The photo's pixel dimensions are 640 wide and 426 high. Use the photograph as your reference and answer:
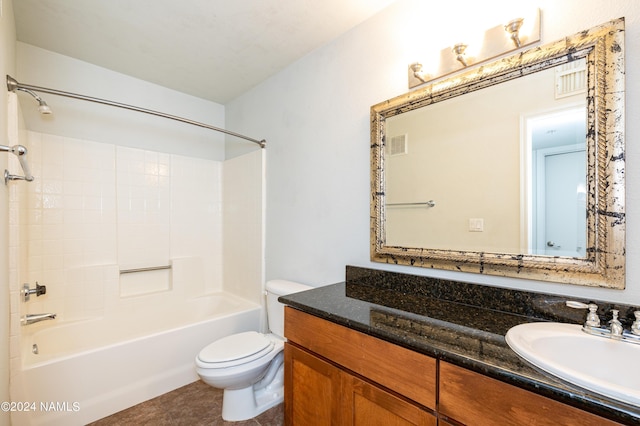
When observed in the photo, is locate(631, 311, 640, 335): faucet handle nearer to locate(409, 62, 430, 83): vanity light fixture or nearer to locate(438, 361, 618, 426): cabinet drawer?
locate(438, 361, 618, 426): cabinet drawer

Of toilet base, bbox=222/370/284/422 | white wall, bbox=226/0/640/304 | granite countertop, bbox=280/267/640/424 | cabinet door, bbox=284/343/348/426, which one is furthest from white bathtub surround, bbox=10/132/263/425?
granite countertop, bbox=280/267/640/424

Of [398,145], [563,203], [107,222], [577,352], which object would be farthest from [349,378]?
[107,222]

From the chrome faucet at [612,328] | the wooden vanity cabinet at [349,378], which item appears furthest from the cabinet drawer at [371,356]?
the chrome faucet at [612,328]

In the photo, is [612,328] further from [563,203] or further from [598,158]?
[598,158]

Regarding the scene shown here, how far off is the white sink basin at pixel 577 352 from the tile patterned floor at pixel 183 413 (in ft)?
4.85

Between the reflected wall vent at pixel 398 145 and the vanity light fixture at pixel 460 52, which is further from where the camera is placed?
the reflected wall vent at pixel 398 145

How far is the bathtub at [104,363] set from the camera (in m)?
1.55

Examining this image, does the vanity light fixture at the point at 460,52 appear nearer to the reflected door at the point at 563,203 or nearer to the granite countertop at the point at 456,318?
the reflected door at the point at 563,203

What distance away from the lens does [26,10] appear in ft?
5.37

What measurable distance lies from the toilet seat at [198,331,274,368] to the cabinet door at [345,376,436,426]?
785mm

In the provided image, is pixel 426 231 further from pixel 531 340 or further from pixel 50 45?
pixel 50 45

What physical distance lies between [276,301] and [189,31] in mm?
1842

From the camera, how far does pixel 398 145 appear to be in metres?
1.54

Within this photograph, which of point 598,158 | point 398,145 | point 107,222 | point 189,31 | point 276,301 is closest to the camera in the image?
point 598,158
